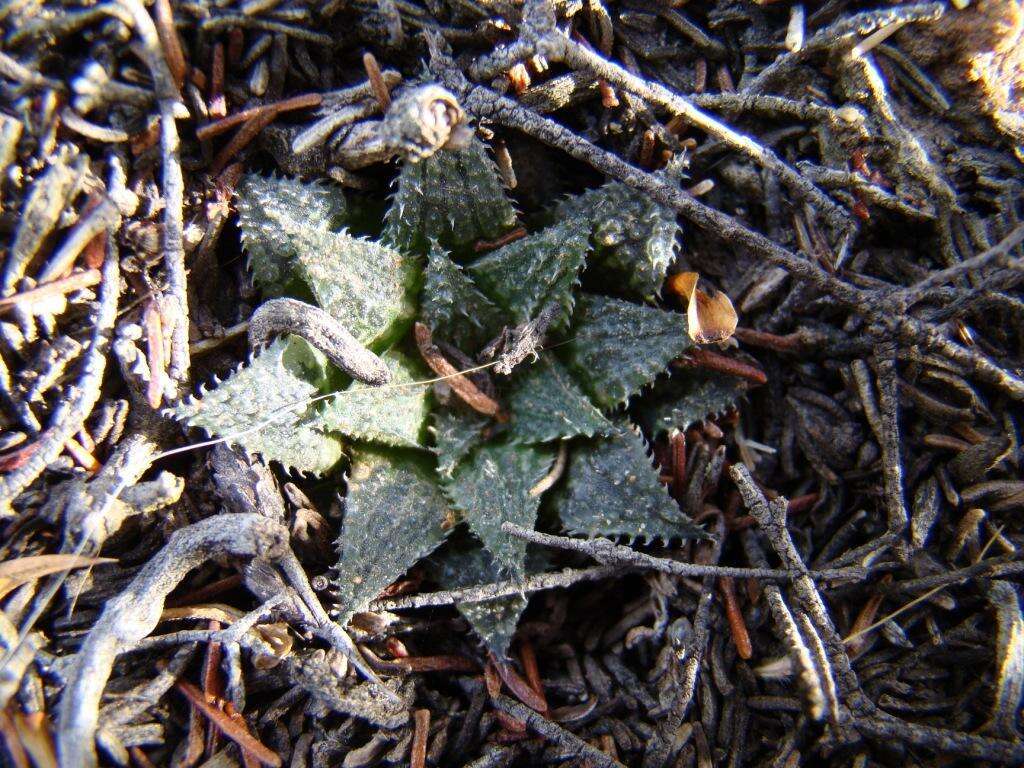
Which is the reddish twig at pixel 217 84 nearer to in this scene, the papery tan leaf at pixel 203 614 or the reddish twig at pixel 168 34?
the reddish twig at pixel 168 34

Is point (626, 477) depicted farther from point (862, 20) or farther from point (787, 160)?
point (862, 20)

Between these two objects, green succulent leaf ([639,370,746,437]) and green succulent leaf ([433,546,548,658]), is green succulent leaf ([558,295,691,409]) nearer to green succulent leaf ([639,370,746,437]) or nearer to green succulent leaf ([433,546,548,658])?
green succulent leaf ([639,370,746,437])

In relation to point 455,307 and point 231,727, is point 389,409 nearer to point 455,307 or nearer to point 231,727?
point 455,307

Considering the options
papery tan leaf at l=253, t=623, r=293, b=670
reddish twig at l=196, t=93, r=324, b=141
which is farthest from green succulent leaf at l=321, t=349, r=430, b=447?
reddish twig at l=196, t=93, r=324, b=141

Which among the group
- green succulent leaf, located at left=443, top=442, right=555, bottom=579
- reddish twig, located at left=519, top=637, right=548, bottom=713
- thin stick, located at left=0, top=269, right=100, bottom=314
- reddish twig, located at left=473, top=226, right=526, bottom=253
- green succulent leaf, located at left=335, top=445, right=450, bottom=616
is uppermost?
reddish twig, located at left=473, top=226, right=526, bottom=253

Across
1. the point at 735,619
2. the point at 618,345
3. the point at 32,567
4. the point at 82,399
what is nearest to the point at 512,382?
the point at 618,345

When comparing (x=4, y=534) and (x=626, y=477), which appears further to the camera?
(x=626, y=477)

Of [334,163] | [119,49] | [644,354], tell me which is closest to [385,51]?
[334,163]
